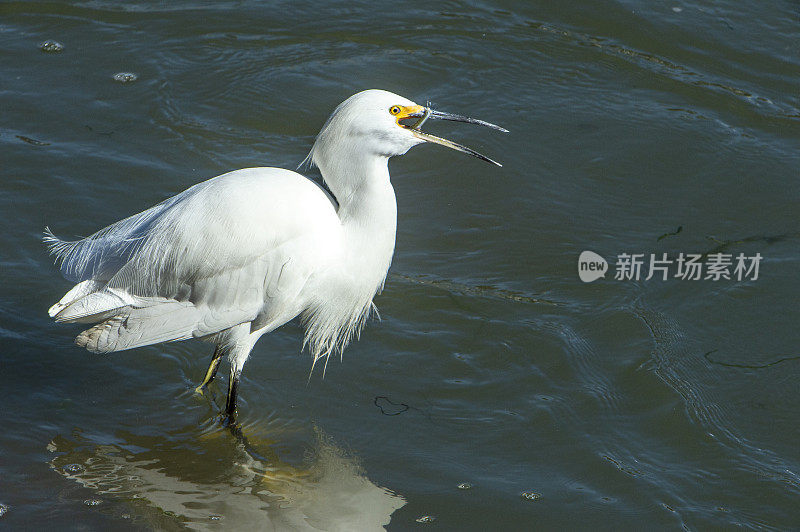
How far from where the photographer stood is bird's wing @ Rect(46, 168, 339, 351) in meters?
4.26

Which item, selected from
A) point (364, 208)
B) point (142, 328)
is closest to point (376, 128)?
point (364, 208)

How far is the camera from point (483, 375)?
4941 millimetres

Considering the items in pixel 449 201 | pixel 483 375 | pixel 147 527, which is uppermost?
pixel 449 201

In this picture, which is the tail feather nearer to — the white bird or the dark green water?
the white bird

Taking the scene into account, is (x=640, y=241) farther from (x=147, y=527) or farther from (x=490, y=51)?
(x=147, y=527)

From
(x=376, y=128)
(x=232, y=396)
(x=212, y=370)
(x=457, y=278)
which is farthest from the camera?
(x=457, y=278)

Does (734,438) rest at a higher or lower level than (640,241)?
lower

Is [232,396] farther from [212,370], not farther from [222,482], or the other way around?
[222,482]

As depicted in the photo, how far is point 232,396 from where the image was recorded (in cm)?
461

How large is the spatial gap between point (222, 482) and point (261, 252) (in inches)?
43.1

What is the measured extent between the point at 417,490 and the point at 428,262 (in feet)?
6.11

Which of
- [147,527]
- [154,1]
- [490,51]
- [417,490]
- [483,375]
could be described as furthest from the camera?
[154,1]

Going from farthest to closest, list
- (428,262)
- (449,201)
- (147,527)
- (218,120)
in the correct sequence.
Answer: (218,120) < (449,201) < (428,262) < (147,527)

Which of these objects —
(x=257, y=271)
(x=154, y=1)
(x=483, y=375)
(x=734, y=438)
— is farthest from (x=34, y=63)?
(x=734, y=438)
